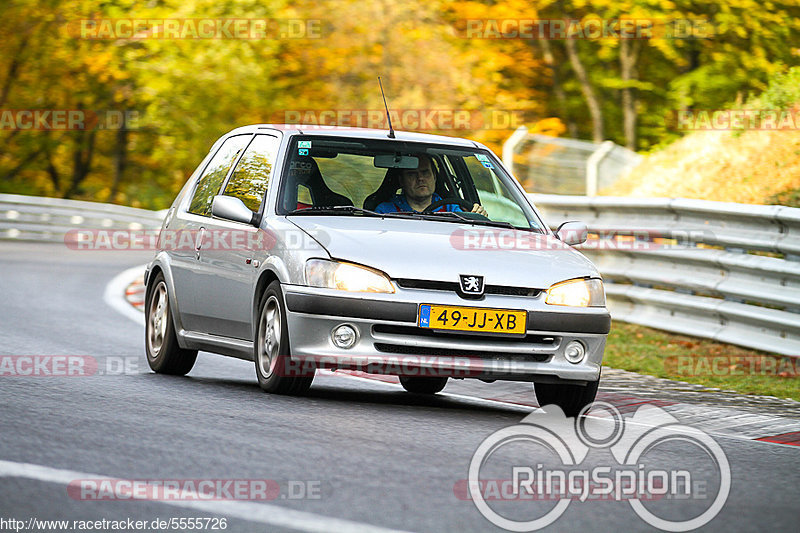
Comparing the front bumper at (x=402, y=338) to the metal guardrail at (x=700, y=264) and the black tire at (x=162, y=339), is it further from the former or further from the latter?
the metal guardrail at (x=700, y=264)

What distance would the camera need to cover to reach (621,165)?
79.1ft

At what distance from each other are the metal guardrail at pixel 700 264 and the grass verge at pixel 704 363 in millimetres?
120

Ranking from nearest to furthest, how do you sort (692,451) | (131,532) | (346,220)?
(131,532), (692,451), (346,220)

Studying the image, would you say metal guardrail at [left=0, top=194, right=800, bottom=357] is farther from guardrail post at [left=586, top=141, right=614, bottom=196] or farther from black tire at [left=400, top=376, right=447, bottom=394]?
guardrail post at [left=586, top=141, right=614, bottom=196]

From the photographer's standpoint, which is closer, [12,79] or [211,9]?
[211,9]

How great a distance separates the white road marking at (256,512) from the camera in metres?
5.50

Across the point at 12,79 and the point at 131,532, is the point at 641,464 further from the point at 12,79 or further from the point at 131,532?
the point at 12,79

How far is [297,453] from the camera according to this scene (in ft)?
23.1

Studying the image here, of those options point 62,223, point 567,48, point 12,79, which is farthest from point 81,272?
point 12,79

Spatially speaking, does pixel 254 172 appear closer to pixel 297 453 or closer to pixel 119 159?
pixel 297 453

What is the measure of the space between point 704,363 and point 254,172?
183 inches

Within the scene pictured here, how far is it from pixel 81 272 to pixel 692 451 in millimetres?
16765

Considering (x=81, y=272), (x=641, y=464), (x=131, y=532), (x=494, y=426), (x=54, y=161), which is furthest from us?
(x=54, y=161)

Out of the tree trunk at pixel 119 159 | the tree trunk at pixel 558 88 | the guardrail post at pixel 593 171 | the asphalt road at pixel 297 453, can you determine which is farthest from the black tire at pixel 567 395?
the tree trunk at pixel 119 159
